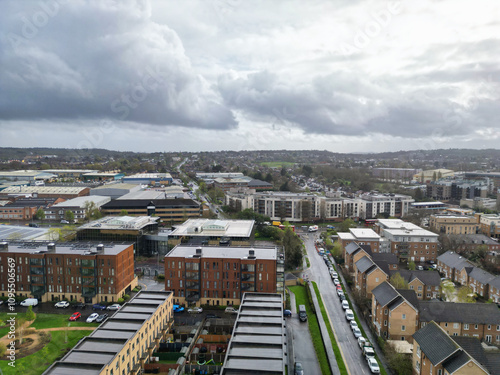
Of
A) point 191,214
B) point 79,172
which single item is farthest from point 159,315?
point 79,172

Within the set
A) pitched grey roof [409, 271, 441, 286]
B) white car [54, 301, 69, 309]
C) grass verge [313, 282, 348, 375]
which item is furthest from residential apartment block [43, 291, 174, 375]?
pitched grey roof [409, 271, 441, 286]

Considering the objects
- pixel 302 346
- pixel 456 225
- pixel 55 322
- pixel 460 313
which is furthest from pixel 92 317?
pixel 456 225

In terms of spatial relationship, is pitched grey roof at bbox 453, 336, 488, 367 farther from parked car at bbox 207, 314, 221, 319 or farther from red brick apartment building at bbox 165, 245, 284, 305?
parked car at bbox 207, 314, 221, 319

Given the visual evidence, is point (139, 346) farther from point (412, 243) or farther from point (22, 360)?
point (412, 243)

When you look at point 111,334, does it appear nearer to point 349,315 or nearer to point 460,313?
point 349,315

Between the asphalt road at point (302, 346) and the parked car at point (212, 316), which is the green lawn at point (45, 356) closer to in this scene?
the parked car at point (212, 316)

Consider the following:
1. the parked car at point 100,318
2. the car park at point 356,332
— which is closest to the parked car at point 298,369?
the car park at point 356,332
